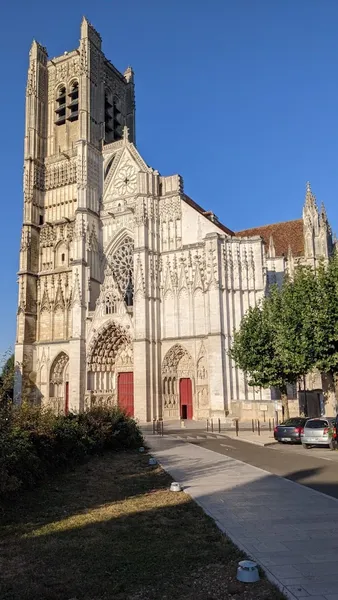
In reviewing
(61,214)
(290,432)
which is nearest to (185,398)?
(290,432)

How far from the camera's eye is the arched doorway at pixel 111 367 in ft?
117

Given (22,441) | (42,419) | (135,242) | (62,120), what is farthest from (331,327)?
(62,120)

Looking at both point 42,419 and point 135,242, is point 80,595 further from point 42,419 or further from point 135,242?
point 135,242

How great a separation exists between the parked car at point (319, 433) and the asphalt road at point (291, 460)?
11.8 inches

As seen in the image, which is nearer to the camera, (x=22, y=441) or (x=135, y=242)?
(x=22, y=441)

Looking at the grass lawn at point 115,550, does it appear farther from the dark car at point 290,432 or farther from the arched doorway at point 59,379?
the arched doorway at point 59,379

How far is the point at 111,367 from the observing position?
37.2 meters

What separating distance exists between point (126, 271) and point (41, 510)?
99.7 feet

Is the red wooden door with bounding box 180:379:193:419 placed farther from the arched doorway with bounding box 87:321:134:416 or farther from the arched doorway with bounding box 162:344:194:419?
the arched doorway with bounding box 87:321:134:416

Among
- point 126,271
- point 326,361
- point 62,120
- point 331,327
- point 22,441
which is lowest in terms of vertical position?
point 22,441

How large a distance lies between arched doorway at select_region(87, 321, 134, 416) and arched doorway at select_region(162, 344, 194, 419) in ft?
10.4

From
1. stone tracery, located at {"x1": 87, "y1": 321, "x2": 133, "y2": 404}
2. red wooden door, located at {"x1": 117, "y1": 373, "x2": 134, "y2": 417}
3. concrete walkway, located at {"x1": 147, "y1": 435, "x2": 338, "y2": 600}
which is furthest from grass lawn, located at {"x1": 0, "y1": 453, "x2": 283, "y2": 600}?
red wooden door, located at {"x1": 117, "y1": 373, "x2": 134, "y2": 417}

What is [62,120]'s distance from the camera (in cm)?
4347

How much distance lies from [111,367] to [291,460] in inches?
939
